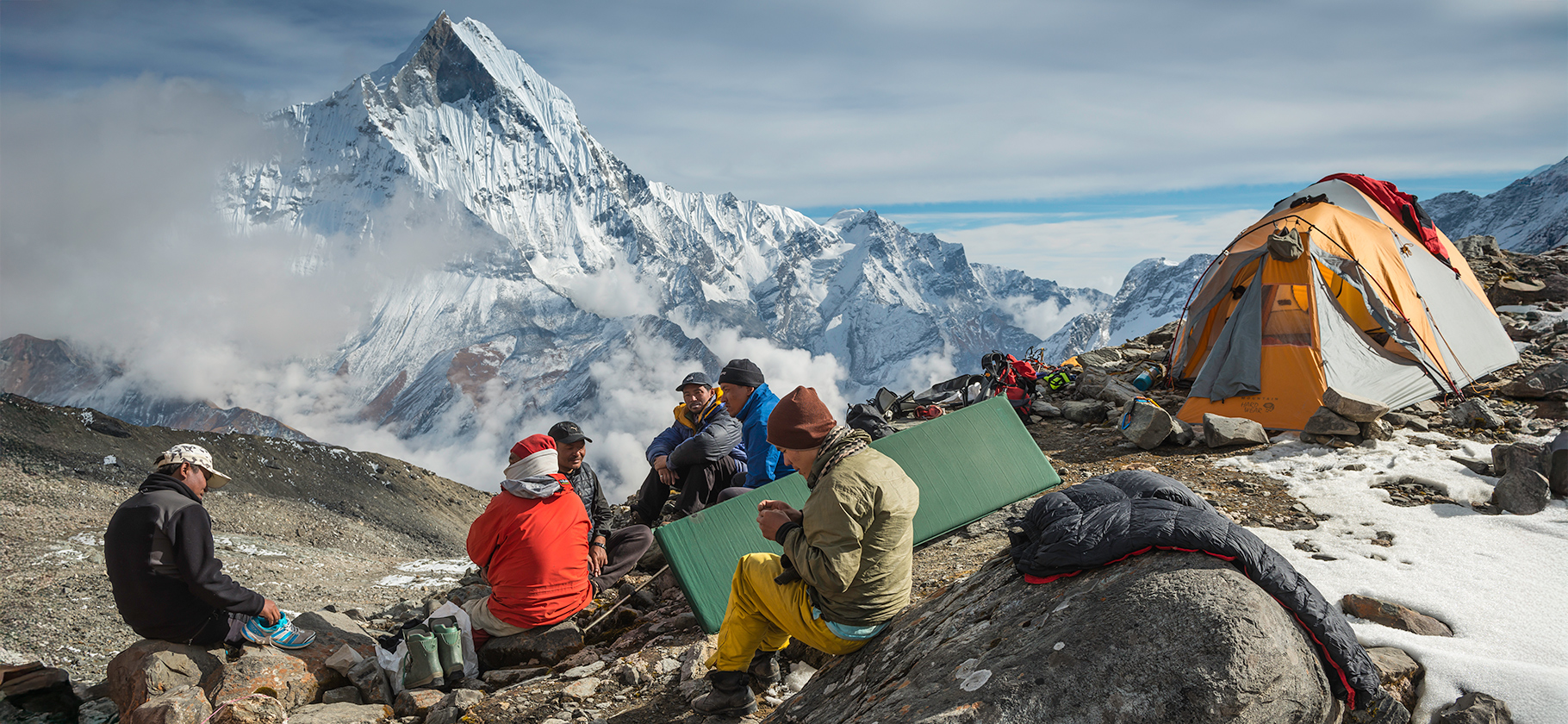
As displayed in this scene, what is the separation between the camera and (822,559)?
352 cm

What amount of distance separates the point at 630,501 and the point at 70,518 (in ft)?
29.6

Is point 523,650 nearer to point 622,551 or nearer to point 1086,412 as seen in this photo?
point 622,551

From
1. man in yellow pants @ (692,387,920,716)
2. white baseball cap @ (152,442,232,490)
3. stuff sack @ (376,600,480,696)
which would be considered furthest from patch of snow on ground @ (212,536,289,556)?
man in yellow pants @ (692,387,920,716)

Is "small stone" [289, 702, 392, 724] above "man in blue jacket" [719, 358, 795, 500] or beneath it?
beneath

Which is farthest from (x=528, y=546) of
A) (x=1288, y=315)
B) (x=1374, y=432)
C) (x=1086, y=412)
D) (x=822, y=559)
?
(x=1288, y=315)

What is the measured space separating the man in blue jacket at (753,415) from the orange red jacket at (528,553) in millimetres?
2030

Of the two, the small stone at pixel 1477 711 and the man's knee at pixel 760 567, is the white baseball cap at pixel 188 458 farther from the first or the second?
the small stone at pixel 1477 711

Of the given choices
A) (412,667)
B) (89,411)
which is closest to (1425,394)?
(412,667)

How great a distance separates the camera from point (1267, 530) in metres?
6.14

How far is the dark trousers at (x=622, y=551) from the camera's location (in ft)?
21.8

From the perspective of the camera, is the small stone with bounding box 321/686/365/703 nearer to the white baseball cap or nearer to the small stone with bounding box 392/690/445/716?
the small stone with bounding box 392/690/445/716

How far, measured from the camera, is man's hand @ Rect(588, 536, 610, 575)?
637 centimetres

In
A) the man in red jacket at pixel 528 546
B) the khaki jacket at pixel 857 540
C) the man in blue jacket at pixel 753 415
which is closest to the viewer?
the khaki jacket at pixel 857 540

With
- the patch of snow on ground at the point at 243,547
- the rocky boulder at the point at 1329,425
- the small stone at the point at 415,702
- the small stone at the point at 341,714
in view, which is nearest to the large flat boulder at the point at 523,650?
the small stone at the point at 415,702
